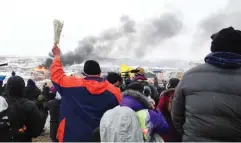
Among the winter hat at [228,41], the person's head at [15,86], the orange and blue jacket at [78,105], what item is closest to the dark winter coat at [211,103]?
the winter hat at [228,41]

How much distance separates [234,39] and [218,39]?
0.12m

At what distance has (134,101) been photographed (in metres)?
3.48

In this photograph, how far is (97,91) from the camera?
421 cm

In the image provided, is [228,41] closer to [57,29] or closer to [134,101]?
[134,101]

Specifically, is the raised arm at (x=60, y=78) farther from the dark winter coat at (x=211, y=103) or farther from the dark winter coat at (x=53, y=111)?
the dark winter coat at (x=53, y=111)

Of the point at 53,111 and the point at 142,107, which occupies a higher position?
the point at 142,107

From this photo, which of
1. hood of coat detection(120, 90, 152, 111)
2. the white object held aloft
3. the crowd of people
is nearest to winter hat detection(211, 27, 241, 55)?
the crowd of people

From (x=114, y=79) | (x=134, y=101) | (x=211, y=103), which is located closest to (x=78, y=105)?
(x=134, y=101)

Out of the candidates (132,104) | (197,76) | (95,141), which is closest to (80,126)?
(95,141)

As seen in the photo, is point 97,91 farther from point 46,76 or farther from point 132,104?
point 46,76

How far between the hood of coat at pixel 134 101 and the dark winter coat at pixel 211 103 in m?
0.85

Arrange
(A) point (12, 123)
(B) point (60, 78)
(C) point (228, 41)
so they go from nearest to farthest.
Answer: (C) point (228, 41), (A) point (12, 123), (B) point (60, 78)

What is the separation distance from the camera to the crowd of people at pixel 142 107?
8.11ft

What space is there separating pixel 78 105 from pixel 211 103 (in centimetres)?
206
